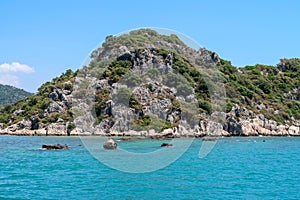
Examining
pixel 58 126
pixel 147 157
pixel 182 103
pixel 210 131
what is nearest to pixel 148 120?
pixel 182 103

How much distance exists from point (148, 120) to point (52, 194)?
2992 inches

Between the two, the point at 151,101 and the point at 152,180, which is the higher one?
the point at 151,101

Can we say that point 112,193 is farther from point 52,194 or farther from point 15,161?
point 15,161

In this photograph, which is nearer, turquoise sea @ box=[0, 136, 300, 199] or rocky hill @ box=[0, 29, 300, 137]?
turquoise sea @ box=[0, 136, 300, 199]

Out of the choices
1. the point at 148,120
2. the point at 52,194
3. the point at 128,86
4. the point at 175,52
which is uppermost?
the point at 175,52

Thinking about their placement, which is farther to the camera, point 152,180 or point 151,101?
point 151,101

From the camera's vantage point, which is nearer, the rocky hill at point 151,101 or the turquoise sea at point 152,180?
the turquoise sea at point 152,180

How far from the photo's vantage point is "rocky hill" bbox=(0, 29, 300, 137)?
93.5 meters

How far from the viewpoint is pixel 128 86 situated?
9925 cm

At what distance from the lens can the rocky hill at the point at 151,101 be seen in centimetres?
9350

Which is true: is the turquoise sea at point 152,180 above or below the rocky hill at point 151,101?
below

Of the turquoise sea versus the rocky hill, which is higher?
the rocky hill

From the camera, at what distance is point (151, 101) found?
9975 centimetres

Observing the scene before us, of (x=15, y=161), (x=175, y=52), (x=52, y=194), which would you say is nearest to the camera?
(x=52, y=194)
